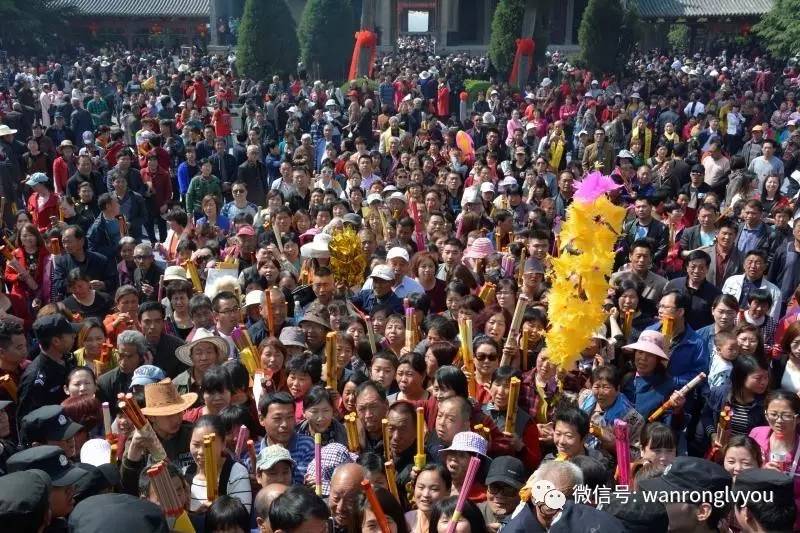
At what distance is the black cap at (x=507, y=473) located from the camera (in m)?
3.75

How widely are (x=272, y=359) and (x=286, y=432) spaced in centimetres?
94

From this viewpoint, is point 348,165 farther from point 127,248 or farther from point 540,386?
point 540,386

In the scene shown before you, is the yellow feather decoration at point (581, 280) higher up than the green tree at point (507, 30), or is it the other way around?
the green tree at point (507, 30)

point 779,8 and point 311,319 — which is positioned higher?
point 779,8

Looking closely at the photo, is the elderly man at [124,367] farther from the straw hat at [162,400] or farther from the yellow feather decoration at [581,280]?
the yellow feather decoration at [581,280]

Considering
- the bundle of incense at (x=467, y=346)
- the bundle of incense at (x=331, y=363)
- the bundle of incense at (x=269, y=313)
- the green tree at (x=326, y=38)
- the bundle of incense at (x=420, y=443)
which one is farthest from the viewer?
the green tree at (x=326, y=38)

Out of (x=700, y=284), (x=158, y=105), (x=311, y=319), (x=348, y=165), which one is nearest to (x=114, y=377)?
(x=311, y=319)

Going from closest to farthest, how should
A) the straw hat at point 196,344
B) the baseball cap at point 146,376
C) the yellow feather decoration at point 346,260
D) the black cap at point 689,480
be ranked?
the black cap at point 689,480, the baseball cap at point 146,376, the straw hat at point 196,344, the yellow feather decoration at point 346,260

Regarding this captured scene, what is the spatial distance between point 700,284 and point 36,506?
5.13m

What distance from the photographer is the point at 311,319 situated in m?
5.82

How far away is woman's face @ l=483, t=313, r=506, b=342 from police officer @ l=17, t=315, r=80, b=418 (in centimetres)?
269

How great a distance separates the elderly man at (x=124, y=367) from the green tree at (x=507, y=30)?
22964mm

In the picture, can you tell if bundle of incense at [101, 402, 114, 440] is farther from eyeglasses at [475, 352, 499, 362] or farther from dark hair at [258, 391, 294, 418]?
eyeglasses at [475, 352, 499, 362]

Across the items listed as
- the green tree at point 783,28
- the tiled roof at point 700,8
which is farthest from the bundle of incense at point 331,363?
the tiled roof at point 700,8
